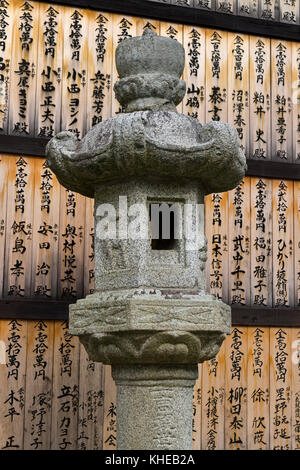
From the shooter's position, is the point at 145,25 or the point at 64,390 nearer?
the point at 64,390

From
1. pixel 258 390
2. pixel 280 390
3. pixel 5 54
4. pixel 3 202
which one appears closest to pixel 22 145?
pixel 3 202

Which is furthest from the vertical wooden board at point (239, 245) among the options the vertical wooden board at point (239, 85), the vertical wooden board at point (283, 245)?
the vertical wooden board at point (239, 85)

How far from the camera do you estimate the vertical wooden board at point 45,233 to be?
21.3 ft

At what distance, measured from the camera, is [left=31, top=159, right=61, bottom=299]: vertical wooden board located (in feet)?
21.3

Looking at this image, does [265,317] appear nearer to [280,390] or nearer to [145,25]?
[280,390]

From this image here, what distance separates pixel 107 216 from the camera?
16.9 feet

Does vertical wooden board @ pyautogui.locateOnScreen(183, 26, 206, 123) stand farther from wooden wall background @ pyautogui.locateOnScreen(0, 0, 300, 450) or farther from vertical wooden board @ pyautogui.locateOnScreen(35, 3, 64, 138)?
vertical wooden board @ pyautogui.locateOnScreen(35, 3, 64, 138)

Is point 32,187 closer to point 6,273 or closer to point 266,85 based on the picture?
point 6,273

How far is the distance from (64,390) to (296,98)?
391cm

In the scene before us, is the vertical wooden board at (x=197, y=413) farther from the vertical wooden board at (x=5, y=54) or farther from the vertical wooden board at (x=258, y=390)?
the vertical wooden board at (x=5, y=54)

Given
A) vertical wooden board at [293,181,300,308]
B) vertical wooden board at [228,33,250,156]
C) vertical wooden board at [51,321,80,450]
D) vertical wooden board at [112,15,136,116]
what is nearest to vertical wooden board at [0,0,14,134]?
vertical wooden board at [112,15,136,116]

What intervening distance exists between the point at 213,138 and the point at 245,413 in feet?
10.9

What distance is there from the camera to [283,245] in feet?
24.3

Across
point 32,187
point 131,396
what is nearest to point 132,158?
point 131,396
